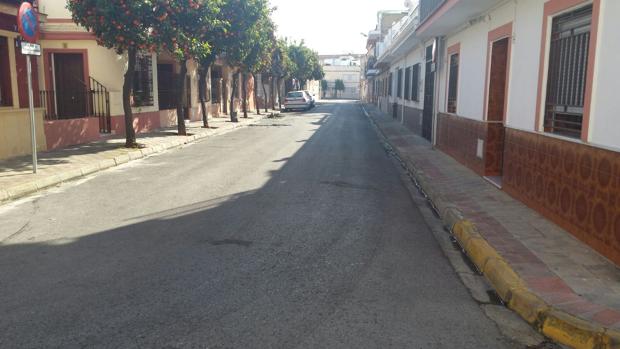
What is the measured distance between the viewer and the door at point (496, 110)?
31.8 ft

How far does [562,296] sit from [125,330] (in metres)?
3.31

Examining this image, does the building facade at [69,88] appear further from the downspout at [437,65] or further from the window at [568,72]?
the window at [568,72]

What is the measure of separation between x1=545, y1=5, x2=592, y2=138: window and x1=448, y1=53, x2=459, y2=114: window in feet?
19.9

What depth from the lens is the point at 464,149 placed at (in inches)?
449

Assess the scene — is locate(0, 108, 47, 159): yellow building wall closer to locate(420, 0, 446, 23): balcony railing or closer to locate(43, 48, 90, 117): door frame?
locate(43, 48, 90, 117): door frame

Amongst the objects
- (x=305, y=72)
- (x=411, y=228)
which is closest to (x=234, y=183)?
(x=411, y=228)

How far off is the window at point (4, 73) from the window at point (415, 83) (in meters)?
13.6

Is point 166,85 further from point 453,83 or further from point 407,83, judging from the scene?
point 453,83

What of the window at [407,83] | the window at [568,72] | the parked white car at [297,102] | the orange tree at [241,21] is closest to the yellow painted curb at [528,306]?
the window at [568,72]

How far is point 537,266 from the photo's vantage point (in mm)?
4820

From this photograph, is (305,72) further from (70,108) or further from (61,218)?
(61,218)

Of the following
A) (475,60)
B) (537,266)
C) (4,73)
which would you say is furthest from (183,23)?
(537,266)

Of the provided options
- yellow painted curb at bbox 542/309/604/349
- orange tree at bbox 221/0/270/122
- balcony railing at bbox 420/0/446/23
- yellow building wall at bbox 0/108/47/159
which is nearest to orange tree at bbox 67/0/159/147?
yellow building wall at bbox 0/108/47/159

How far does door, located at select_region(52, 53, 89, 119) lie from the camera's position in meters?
17.0
